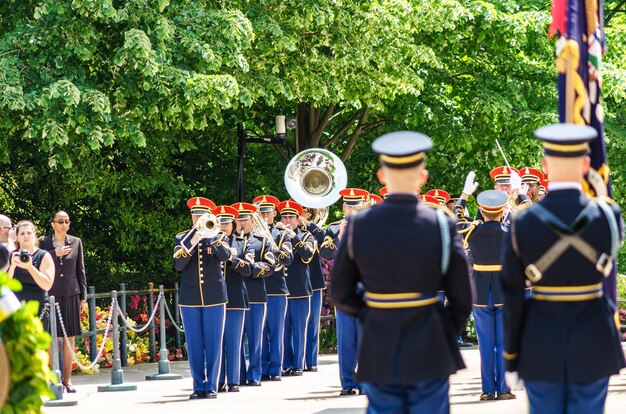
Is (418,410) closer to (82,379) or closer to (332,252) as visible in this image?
(332,252)

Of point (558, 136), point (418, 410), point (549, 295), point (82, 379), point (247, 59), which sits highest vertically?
point (247, 59)

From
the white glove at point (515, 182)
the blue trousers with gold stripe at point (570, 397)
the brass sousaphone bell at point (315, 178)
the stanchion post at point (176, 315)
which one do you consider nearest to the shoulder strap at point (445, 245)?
the blue trousers with gold stripe at point (570, 397)

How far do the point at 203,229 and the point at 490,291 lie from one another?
10.5ft

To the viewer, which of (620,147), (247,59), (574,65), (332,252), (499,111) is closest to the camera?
(574,65)

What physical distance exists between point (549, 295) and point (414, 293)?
71 cm

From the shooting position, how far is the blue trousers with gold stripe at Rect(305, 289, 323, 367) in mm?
19297

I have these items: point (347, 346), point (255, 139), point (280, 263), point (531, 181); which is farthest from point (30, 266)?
point (255, 139)

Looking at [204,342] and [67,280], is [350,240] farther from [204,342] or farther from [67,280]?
[67,280]

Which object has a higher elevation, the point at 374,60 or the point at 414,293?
the point at 374,60

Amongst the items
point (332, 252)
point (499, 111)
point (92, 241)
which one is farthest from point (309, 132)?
point (332, 252)

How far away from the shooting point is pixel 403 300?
7496mm

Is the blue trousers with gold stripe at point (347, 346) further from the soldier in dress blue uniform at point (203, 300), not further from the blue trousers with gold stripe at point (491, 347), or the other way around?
the blue trousers with gold stripe at point (491, 347)

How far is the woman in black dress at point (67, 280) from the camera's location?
53.7 feet

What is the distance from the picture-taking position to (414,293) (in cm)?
749
